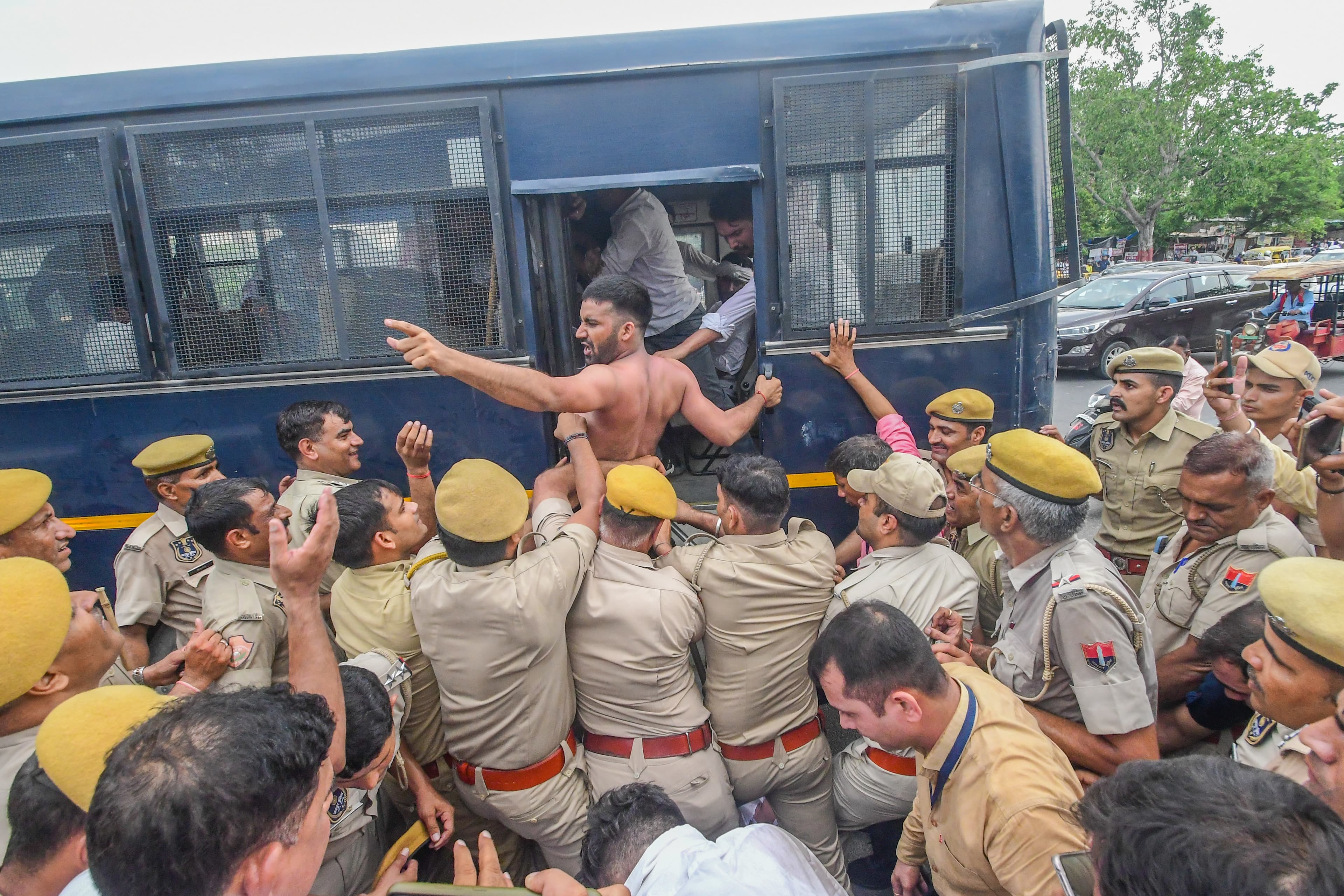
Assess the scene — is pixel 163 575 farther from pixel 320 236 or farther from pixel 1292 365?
pixel 1292 365

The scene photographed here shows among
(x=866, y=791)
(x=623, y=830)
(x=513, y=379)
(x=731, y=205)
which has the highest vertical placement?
(x=731, y=205)

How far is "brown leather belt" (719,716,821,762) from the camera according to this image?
256cm

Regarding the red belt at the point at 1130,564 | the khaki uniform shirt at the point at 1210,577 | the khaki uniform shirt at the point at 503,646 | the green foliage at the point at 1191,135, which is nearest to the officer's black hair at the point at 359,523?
the khaki uniform shirt at the point at 503,646

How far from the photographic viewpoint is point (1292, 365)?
3.40 metres

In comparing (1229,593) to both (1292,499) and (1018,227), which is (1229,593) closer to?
(1292,499)

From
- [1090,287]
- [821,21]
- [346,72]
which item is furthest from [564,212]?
[1090,287]

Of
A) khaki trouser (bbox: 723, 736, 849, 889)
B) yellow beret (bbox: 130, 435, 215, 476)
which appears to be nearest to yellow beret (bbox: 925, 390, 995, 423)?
khaki trouser (bbox: 723, 736, 849, 889)

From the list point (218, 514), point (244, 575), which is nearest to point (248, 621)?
point (244, 575)

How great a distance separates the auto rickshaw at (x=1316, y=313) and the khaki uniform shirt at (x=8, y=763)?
39.9ft

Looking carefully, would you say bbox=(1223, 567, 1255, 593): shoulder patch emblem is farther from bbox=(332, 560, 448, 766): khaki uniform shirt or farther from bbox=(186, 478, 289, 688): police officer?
bbox=(186, 478, 289, 688): police officer

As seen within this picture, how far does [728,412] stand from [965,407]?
1072 millimetres

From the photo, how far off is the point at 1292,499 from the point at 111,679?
4379 millimetres

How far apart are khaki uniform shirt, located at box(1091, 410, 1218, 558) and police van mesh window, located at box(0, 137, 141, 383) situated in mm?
4709

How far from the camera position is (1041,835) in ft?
5.10
